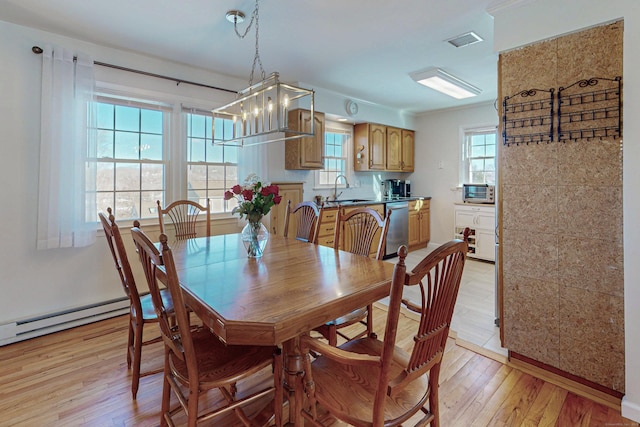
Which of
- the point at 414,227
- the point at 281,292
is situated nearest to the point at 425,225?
the point at 414,227

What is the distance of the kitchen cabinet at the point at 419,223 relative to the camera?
17.9ft

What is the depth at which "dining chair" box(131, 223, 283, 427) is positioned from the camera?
1185 mm

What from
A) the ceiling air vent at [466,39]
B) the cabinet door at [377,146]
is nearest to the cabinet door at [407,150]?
the cabinet door at [377,146]

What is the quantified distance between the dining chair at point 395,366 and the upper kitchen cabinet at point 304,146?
3.13 m

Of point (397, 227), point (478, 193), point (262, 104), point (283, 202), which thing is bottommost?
point (397, 227)

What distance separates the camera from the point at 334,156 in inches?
204

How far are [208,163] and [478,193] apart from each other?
13.4 ft

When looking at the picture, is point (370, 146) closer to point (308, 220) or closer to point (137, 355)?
point (308, 220)

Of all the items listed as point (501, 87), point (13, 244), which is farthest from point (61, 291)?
point (501, 87)

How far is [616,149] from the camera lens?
5.77 feet

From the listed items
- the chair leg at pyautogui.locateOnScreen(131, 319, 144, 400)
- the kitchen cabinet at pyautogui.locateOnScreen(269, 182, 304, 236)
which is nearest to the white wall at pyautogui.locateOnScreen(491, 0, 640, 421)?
the chair leg at pyautogui.locateOnScreen(131, 319, 144, 400)

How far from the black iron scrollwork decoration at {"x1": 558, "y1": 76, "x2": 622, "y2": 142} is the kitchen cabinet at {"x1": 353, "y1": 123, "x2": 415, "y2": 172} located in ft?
10.9

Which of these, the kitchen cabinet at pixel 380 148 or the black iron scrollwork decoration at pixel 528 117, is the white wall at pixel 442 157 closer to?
the kitchen cabinet at pixel 380 148

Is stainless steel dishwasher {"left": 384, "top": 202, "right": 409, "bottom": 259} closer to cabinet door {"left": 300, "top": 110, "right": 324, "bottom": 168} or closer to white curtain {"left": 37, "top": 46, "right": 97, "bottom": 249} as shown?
cabinet door {"left": 300, "top": 110, "right": 324, "bottom": 168}
